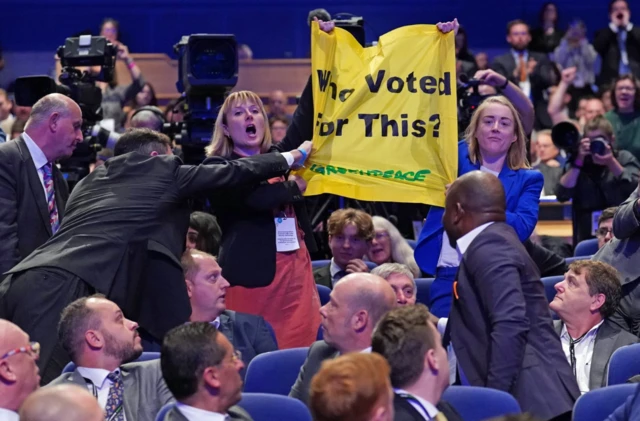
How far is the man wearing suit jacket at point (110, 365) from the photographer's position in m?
4.06

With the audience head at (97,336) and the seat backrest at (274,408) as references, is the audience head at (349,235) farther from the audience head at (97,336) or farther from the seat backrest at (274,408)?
the seat backrest at (274,408)

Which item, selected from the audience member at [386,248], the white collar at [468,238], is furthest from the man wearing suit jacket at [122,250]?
the audience member at [386,248]

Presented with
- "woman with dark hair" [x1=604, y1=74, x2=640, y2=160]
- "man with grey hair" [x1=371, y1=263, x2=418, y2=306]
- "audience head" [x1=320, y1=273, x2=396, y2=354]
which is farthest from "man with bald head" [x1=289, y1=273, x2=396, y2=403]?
"woman with dark hair" [x1=604, y1=74, x2=640, y2=160]

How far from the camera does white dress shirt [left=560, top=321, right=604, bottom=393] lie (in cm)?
484

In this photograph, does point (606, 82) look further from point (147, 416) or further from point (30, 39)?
point (147, 416)

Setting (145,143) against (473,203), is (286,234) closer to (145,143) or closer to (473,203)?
(145,143)

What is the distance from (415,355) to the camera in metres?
3.32

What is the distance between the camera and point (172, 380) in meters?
3.45

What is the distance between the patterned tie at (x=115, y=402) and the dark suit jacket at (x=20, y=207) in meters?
1.28

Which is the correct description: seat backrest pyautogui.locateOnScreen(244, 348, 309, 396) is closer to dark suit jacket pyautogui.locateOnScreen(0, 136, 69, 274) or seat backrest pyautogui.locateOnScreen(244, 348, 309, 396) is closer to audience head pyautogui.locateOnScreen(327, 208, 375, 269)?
dark suit jacket pyautogui.locateOnScreen(0, 136, 69, 274)

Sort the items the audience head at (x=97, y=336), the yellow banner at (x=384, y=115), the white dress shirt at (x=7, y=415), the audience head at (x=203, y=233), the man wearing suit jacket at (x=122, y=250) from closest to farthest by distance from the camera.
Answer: the white dress shirt at (x=7, y=415)
the audience head at (x=97, y=336)
the man wearing suit jacket at (x=122, y=250)
the yellow banner at (x=384, y=115)
the audience head at (x=203, y=233)

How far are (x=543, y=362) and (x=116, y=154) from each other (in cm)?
216

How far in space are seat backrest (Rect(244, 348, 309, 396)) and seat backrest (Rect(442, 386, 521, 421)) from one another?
2.54 feet

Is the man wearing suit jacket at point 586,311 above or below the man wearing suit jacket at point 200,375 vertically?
below
